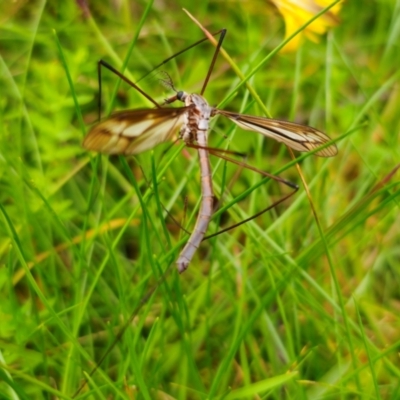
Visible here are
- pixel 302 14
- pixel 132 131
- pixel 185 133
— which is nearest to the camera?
pixel 132 131

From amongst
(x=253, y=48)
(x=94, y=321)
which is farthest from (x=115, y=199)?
(x=253, y=48)

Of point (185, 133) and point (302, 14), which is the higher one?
point (302, 14)

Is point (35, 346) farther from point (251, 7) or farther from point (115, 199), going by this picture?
point (251, 7)

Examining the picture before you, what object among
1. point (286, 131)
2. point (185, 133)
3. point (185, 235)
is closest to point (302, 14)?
point (286, 131)

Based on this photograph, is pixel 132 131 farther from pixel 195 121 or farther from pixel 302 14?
pixel 302 14

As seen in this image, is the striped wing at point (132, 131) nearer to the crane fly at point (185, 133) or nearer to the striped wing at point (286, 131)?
the crane fly at point (185, 133)
